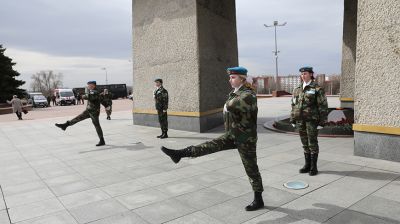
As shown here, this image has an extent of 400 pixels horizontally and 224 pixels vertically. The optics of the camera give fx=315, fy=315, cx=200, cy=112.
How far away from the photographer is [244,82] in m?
4.09

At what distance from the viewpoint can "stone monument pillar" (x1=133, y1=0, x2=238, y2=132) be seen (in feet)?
35.0

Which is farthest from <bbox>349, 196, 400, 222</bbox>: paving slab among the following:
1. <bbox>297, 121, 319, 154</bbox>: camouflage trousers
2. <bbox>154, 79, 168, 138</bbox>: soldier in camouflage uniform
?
<bbox>154, 79, 168, 138</bbox>: soldier in camouflage uniform

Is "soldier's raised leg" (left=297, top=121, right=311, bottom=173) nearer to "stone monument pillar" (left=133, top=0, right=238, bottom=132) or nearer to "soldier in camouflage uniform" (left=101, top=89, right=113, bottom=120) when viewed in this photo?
"stone monument pillar" (left=133, top=0, right=238, bottom=132)

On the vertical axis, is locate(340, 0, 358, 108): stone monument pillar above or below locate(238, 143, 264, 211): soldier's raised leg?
above

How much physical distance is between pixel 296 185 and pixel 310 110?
1306mm

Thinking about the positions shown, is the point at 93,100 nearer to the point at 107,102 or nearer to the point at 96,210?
the point at 107,102

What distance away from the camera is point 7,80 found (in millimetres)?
33031

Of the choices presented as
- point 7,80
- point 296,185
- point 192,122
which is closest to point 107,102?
point 192,122

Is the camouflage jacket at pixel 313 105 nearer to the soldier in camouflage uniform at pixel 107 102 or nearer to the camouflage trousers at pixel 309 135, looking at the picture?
the camouflage trousers at pixel 309 135

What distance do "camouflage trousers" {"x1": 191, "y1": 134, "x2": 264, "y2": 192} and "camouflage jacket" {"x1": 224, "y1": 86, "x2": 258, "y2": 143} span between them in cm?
9

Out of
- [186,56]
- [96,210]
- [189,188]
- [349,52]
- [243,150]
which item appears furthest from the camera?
[349,52]

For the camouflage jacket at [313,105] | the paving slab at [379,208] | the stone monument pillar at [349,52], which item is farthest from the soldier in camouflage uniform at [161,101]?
the stone monument pillar at [349,52]

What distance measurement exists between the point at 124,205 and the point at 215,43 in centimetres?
803

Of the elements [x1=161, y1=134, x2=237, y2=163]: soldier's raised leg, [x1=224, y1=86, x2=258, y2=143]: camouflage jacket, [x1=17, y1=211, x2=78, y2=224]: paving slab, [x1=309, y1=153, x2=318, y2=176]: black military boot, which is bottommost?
[x1=17, y1=211, x2=78, y2=224]: paving slab
